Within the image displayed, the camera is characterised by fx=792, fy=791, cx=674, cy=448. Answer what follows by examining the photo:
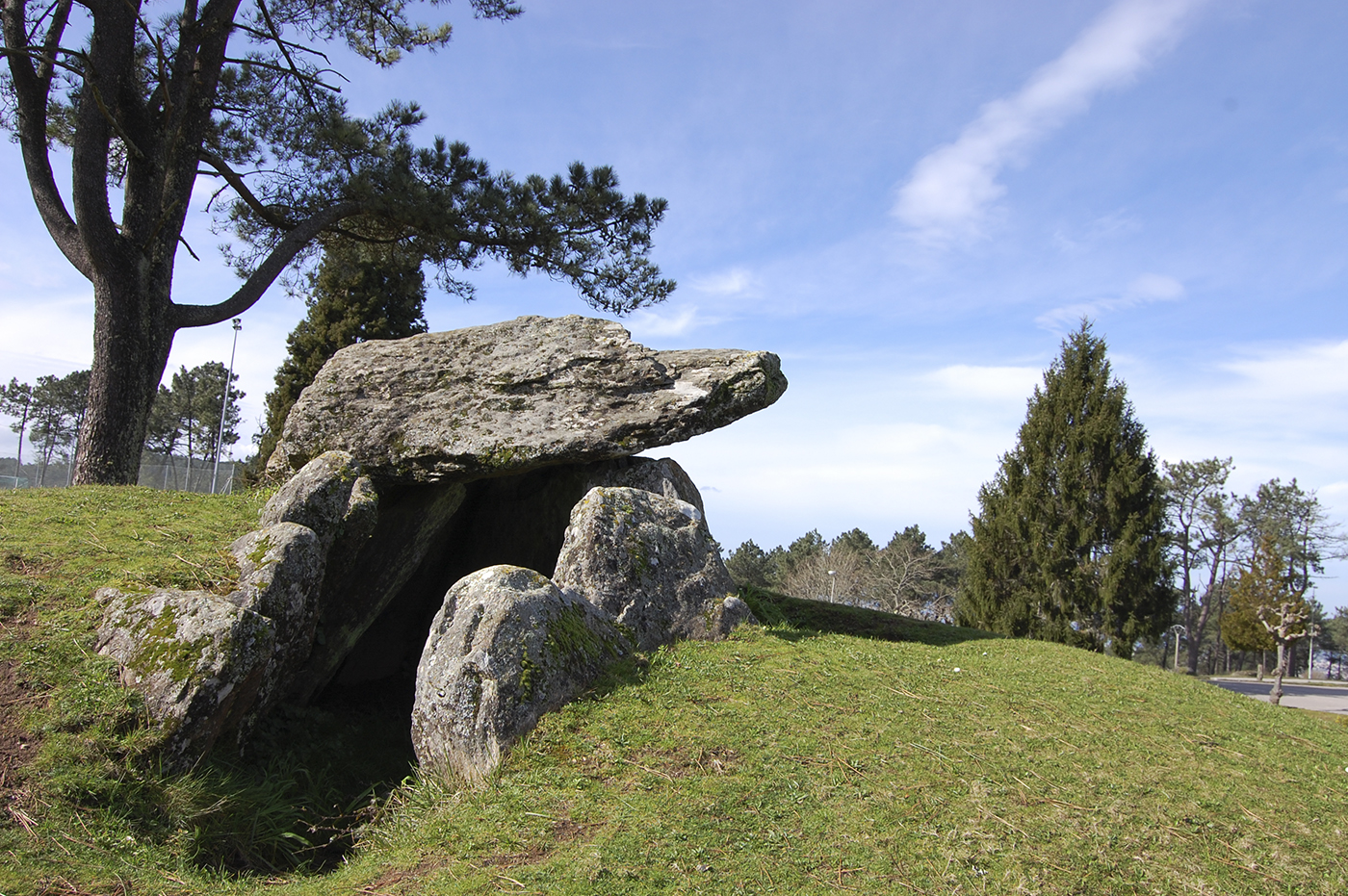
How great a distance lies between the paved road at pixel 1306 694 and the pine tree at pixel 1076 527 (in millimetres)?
9883

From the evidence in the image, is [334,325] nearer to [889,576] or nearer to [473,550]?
[473,550]

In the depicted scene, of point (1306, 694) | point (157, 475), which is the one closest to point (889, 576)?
point (1306, 694)

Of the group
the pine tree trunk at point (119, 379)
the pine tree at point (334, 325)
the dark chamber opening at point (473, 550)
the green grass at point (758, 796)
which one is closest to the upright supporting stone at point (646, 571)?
the green grass at point (758, 796)

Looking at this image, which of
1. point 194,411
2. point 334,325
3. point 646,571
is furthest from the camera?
point 194,411

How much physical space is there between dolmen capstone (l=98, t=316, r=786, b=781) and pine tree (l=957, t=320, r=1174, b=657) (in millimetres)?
11779

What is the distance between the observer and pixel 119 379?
11562 mm

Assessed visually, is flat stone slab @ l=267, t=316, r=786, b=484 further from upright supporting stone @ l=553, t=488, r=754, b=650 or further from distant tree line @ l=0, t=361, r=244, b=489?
distant tree line @ l=0, t=361, r=244, b=489

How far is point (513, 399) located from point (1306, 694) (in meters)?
41.5

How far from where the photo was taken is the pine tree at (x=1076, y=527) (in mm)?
17609

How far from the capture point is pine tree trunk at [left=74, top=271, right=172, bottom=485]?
1135cm

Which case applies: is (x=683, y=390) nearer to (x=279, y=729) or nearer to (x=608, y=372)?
(x=608, y=372)

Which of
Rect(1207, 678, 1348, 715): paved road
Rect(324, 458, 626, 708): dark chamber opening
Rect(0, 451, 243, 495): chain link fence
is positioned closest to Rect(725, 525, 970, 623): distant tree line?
Rect(1207, 678, 1348, 715): paved road

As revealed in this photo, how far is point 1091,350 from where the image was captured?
63.1 ft

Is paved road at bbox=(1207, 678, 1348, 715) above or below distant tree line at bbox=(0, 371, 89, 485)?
below
